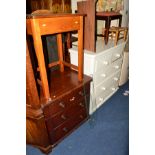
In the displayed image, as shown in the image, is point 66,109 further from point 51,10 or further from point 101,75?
point 51,10

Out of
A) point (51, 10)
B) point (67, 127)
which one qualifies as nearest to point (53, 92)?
point (67, 127)

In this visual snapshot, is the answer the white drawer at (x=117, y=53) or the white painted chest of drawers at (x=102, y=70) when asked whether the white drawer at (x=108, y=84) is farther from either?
the white drawer at (x=117, y=53)

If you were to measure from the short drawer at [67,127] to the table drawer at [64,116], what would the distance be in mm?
50

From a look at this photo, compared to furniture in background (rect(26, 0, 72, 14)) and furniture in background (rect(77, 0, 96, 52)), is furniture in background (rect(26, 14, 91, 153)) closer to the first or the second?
furniture in background (rect(77, 0, 96, 52))

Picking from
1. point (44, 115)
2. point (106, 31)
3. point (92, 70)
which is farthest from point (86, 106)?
point (106, 31)

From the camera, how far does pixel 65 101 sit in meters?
1.58

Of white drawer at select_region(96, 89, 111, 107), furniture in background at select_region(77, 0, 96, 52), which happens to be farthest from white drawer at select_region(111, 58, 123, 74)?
furniture in background at select_region(77, 0, 96, 52)

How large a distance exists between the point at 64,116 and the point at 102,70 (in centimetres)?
73

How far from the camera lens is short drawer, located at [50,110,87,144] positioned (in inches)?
63.2

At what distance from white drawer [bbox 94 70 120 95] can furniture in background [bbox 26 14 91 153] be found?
231 mm

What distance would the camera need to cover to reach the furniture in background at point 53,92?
1.23m
